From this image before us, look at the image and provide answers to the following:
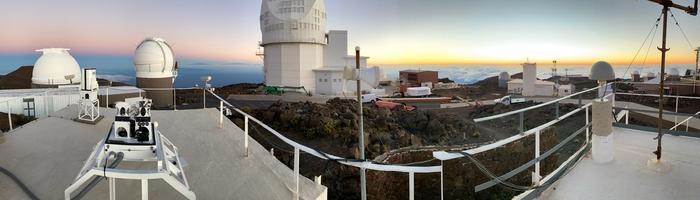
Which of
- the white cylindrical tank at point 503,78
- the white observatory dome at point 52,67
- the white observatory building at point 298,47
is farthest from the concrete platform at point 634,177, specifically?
the white cylindrical tank at point 503,78

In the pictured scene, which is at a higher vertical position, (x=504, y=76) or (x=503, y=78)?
(x=504, y=76)

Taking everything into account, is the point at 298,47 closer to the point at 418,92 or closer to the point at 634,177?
the point at 418,92

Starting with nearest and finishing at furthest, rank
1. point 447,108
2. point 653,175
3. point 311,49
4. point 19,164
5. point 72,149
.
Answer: point 653,175
point 19,164
point 72,149
point 447,108
point 311,49

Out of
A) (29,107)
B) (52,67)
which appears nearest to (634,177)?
(29,107)

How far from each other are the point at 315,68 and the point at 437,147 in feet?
68.1

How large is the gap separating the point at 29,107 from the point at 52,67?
5632 millimetres

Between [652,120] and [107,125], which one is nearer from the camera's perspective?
[107,125]

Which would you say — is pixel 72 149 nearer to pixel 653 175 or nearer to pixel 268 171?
pixel 268 171

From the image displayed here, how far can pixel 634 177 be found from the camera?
3.71 metres

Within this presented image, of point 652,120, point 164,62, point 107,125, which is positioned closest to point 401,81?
point 652,120

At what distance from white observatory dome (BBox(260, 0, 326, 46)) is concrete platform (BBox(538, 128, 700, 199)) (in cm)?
2612

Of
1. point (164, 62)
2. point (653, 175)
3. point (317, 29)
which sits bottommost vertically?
point (653, 175)

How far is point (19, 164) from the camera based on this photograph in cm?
483

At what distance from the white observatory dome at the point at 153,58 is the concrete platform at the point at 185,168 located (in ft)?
32.5
